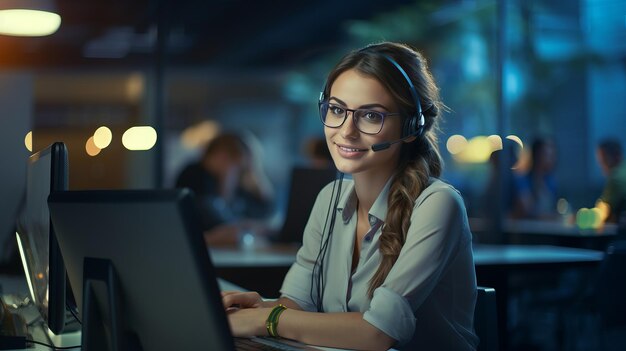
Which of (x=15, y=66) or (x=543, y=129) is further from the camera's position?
(x=543, y=129)

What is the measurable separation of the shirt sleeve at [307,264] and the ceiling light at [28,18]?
154 inches

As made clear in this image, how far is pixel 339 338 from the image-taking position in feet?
5.61

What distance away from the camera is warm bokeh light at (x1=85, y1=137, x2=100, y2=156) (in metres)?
6.09

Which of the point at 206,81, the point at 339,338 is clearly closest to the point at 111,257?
the point at 339,338

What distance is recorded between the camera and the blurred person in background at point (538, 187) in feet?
22.5

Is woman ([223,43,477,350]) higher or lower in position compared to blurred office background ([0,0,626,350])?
lower

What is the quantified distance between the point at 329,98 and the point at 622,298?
2515 millimetres

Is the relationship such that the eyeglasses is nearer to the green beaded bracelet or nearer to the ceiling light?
the green beaded bracelet

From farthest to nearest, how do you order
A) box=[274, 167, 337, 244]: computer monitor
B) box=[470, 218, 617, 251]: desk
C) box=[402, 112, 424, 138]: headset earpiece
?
box=[470, 218, 617, 251]: desk
box=[274, 167, 337, 244]: computer monitor
box=[402, 112, 424, 138]: headset earpiece

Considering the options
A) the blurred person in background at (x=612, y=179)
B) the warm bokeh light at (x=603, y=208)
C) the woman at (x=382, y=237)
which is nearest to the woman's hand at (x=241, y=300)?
the woman at (x=382, y=237)

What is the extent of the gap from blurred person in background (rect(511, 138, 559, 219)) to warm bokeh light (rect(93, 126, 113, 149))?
3.17 m

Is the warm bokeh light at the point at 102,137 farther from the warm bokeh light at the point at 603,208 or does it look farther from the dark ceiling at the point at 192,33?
the warm bokeh light at the point at 603,208

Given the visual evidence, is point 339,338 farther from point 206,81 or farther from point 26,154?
point 206,81

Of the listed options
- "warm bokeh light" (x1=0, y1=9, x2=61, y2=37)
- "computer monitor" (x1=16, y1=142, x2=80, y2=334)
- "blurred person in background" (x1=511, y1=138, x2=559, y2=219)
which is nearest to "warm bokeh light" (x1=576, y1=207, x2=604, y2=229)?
"blurred person in background" (x1=511, y1=138, x2=559, y2=219)
